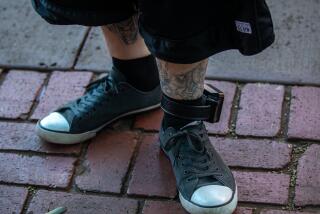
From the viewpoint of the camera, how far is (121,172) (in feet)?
5.44

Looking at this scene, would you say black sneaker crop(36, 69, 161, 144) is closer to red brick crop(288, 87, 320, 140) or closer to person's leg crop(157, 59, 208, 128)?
person's leg crop(157, 59, 208, 128)

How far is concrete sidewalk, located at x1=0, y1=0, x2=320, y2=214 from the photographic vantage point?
1.57 meters

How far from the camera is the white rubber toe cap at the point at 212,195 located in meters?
1.47

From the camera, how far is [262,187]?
158 centimetres

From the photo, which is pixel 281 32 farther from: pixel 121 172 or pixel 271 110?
pixel 121 172

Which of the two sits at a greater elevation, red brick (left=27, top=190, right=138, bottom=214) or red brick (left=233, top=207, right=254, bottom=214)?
red brick (left=27, top=190, right=138, bottom=214)

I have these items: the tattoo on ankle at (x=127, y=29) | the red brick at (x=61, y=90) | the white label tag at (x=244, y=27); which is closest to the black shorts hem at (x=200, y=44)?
the white label tag at (x=244, y=27)

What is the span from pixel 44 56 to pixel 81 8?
25.6 inches

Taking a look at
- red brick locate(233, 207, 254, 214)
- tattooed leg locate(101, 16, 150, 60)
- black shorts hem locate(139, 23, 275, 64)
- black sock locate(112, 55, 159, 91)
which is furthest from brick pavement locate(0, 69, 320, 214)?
black shorts hem locate(139, 23, 275, 64)

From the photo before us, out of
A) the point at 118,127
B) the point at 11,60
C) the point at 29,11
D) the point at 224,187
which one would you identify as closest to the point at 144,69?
the point at 118,127

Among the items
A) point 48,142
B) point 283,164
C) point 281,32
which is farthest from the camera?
point 281,32

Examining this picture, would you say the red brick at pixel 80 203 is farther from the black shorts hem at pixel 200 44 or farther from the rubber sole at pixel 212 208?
the black shorts hem at pixel 200 44

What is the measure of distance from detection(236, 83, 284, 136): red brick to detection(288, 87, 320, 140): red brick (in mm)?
39

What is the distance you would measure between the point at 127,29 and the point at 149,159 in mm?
356
